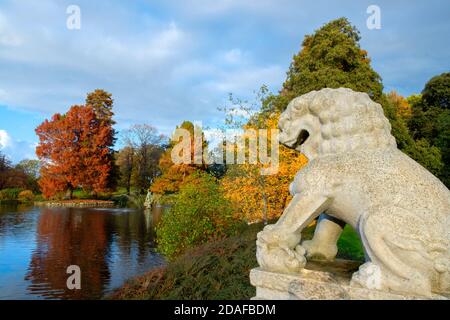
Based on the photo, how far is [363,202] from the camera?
2.88 meters

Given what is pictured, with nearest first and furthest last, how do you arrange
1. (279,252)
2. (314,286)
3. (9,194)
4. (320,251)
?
1. (314,286)
2. (279,252)
3. (320,251)
4. (9,194)

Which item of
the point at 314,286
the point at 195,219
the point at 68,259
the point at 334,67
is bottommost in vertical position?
the point at 68,259

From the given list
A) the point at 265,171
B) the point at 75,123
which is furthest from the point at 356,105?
the point at 75,123

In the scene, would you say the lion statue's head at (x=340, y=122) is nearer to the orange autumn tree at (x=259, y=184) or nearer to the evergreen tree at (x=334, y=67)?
the orange autumn tree at (x=259, y=184)

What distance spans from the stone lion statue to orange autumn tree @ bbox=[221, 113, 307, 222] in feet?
33.1

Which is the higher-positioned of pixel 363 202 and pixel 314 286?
pixel 363 202

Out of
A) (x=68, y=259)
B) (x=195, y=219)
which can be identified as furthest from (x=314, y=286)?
(x=68, y=259)

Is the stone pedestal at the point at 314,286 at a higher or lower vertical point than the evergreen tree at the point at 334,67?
lower

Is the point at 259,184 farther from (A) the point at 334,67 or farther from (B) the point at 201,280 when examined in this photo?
(B) the point at 201,280

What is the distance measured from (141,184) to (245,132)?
34343mm

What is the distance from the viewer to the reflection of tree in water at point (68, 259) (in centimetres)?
887

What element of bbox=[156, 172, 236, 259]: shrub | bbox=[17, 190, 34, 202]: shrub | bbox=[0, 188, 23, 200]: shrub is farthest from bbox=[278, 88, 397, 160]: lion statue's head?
bbox=[0, 188, 23, 200]: shrub

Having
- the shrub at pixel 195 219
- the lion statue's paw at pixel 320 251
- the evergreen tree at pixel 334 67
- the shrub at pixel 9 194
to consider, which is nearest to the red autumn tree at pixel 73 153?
the shrub at pixel 9 194

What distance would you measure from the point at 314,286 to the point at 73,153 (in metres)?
38.9
